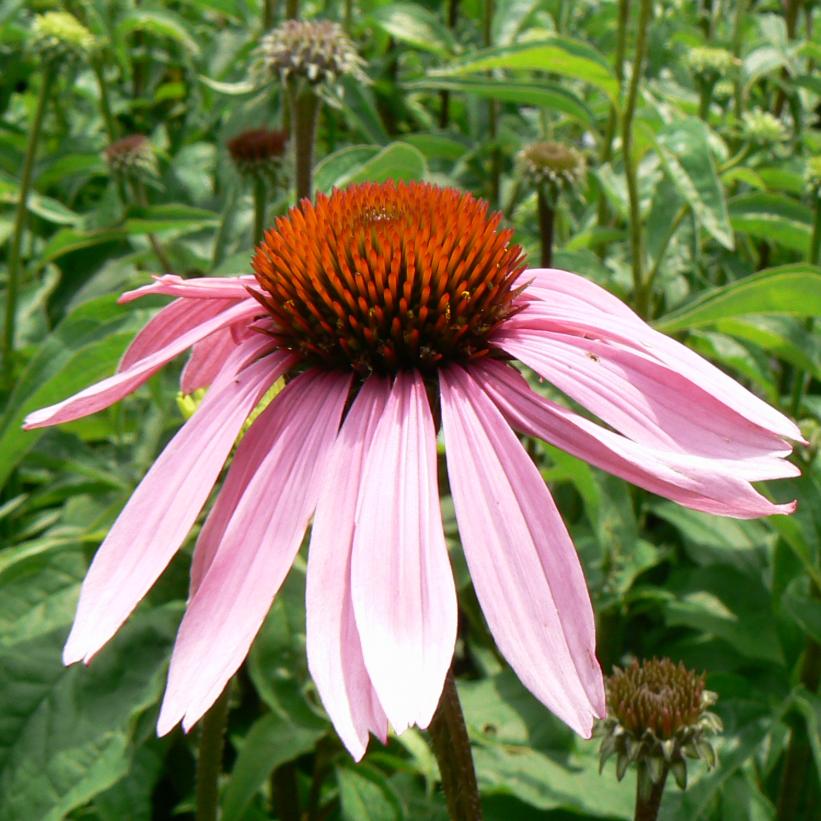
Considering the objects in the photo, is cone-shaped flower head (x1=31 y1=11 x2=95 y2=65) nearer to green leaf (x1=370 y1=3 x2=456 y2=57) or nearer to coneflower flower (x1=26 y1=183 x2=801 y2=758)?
green leaf (x1=370 y1=3 x2=456 y2=57)

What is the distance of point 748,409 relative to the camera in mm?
643

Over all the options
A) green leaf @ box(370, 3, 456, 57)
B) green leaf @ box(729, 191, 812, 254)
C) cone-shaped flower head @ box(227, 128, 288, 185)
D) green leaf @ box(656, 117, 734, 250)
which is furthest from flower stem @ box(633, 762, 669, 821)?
green leaf @ box(370, 3, 456, 57)

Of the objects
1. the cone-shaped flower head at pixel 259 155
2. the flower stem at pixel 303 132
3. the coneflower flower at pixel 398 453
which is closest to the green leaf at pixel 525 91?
the flower stem at pixel 303 132

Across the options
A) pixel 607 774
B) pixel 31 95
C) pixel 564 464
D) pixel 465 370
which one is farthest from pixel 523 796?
pixel 31 95

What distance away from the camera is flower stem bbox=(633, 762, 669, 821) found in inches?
28.6

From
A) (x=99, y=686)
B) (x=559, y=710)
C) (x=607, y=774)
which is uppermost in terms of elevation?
(x=559, y=710)

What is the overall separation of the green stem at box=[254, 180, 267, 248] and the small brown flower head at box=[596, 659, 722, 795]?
0.82m

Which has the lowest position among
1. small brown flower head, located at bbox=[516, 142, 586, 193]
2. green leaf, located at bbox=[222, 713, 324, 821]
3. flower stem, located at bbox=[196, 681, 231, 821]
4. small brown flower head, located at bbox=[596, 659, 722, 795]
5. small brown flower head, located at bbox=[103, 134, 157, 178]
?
green leaf, located at bbox=[222, 713, 324, 821]

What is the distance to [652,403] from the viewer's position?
65 centimetres

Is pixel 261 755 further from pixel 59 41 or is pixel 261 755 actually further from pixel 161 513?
pixel 59 41

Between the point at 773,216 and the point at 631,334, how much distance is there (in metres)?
0.82

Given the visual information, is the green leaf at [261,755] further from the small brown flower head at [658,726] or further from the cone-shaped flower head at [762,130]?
the cone-shaped flower head at [762,130]

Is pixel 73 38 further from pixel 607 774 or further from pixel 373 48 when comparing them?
pixel 607 774

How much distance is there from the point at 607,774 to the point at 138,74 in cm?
190
